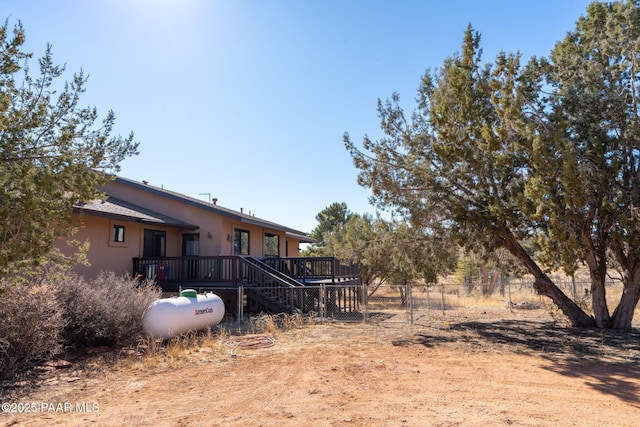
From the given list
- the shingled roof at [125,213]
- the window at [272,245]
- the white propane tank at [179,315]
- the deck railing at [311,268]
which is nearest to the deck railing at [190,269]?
the deck railing at [311,268]

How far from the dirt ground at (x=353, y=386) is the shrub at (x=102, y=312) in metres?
0.73

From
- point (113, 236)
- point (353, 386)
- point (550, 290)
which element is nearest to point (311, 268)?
point (113, 236)

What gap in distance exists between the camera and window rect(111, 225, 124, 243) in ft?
51.5

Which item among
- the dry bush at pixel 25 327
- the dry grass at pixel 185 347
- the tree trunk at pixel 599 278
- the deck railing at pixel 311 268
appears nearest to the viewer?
the dry bush at pixel 25 327

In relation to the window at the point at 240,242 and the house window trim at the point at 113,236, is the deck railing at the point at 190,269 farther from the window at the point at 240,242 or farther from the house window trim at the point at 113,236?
the window at the point at 240,242

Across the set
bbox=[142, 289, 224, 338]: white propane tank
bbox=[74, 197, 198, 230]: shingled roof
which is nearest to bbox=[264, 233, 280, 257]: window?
bbox=[74, 197, 198, 230]: shingled roof

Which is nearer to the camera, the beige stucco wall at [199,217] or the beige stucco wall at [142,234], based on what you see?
the beige stucco wall at [142,234]

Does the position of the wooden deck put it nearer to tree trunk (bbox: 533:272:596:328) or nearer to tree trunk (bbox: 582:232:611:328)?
tree trunk (bbox: 533:272:596:328)

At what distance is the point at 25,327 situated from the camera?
7.59m

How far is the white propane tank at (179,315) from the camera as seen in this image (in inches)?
398

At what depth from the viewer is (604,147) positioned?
10.6 meters

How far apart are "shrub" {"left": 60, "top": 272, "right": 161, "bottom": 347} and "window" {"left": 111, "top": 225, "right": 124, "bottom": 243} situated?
581 cm

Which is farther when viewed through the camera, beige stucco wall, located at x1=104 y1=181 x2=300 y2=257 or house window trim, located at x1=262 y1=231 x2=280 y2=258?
house window trim, located at x1=262 y1=231 x2=280 y2=258

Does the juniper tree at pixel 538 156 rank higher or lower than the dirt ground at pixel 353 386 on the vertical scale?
higher
